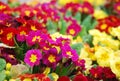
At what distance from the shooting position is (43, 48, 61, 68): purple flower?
2.55 meters

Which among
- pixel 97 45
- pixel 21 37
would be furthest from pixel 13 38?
pixel 97 45

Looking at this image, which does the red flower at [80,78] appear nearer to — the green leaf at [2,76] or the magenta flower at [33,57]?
the magenta flower at [33,57]

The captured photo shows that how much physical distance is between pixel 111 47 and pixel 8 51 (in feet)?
3.03

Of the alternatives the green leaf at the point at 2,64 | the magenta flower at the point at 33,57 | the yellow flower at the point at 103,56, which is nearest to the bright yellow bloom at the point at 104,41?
the yellow flower at the point at 103,56

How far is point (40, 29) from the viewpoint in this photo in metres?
2.87

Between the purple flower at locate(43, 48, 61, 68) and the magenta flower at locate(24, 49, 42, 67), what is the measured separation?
0.05 metres

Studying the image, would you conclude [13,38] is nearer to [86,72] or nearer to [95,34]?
[86,72]

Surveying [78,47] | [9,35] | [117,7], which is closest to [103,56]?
[78,47]

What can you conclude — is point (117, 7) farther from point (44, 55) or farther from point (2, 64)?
point (2, 64)

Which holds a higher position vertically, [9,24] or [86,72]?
[9,24]

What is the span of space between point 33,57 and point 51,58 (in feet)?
0.38

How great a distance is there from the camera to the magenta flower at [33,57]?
249cm

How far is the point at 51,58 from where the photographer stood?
2549 millimetres

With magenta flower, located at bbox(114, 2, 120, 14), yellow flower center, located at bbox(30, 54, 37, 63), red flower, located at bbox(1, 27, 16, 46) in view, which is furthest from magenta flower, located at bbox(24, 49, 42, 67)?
magenta flower, located at bbox(114, 2, 120, 14)
